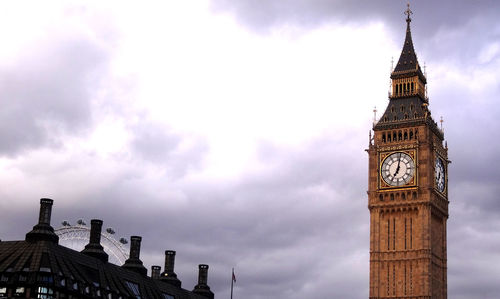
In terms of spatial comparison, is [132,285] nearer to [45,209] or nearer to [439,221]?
[45,209]

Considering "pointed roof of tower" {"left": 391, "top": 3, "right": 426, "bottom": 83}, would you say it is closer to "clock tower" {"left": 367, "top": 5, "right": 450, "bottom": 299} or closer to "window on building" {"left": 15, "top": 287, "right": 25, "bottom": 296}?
"clock tower" {"left": 367, "top": 5, "right": 450, "bottom": 299}

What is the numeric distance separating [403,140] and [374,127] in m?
6.03

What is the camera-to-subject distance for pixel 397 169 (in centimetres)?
15762

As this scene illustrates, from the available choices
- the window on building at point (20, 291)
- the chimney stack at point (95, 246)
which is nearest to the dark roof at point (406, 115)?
the chimney stack at point (95, 246)

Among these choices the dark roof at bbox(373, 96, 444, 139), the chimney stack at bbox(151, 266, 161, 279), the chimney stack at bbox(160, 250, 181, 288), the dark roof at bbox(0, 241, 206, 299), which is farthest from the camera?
the dark roof at bbox(373, 96, 444, 139)

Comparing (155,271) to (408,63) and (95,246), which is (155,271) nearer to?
(95,246)

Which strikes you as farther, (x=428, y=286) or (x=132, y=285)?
(x=428, y=286)

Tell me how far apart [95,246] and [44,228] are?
13.3 meters

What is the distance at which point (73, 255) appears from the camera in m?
114

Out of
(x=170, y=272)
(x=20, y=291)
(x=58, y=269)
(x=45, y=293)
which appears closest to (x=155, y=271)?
(x=170, y=272)

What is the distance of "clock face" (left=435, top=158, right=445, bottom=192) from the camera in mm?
159250

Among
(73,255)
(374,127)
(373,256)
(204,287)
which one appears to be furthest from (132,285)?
(374,127)

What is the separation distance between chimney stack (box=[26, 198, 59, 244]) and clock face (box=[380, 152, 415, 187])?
65319 millimetres

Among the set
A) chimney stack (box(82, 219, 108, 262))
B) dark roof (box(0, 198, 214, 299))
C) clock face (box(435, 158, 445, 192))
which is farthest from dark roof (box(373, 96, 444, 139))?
chimney stack (box(82, 219, 108, 262))
